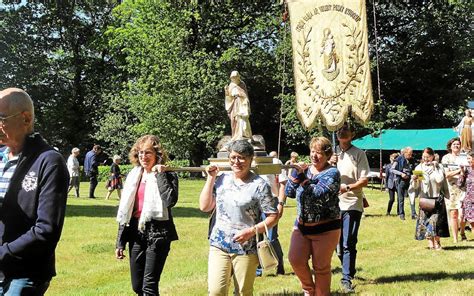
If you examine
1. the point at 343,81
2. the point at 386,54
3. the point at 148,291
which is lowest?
the point at 148,291

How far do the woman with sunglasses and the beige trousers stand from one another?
2.38ft

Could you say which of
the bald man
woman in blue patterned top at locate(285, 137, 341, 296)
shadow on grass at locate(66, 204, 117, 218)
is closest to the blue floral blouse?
woman in blue patterned top at locate(285, 137, 341, 296)

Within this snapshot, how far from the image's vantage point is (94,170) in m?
20.9

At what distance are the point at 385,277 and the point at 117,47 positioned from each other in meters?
37.4

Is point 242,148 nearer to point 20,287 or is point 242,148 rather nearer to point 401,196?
point 20,287

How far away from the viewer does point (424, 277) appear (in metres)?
8.08

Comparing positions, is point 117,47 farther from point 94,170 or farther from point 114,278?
point 114,278

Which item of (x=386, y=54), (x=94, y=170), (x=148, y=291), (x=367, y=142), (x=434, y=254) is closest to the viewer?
(x=148, y=291)

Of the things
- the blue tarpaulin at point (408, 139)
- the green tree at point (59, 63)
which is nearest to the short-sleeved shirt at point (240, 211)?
the blue tarpaulin at point (408, 139)

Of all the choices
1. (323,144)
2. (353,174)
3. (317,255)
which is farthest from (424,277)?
(323,144)

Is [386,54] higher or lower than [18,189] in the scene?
higher

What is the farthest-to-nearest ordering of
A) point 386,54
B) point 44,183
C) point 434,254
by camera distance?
point 386,54 → point 434,254 → point 44,183

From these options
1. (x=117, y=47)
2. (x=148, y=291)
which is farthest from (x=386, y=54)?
(x=148, y=291)

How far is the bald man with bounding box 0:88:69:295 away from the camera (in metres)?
3.12
